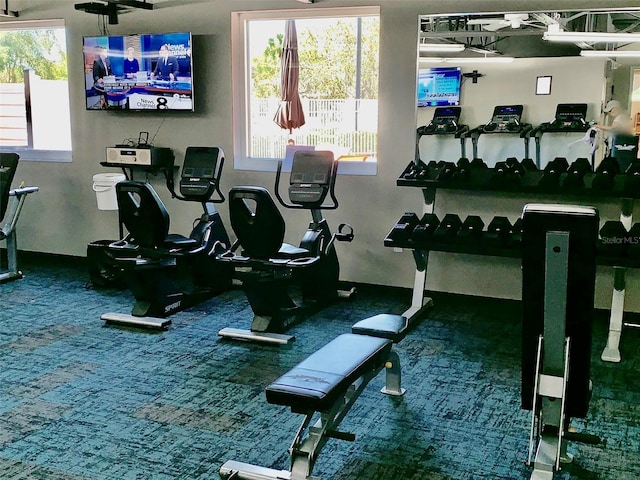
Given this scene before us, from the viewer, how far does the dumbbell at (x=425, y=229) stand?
4594 millimetres

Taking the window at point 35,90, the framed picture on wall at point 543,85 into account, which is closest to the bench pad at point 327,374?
the framed picture on wall at point 543,85

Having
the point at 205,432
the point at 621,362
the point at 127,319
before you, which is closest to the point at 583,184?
the point at 621,362

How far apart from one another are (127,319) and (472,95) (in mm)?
3006

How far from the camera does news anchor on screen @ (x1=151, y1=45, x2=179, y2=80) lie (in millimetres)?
5758

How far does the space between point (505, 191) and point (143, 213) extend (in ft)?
8.11

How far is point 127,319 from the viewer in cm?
473

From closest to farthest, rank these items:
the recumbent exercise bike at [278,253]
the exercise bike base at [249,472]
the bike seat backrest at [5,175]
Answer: the exercise bike base at [249,472] < the recumbent exercise bike at [278,253] < the bike seat backrest at [5,175]

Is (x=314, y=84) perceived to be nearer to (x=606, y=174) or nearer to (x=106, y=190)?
(x=106, y=190)

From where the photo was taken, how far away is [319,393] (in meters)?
2.41

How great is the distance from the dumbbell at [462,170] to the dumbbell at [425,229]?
0.33 meters

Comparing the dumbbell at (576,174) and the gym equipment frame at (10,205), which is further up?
the dumbbell at (576,174)

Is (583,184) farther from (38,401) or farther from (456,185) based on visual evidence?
(38,401)

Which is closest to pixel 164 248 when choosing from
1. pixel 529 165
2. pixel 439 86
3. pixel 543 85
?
pixel 439 86

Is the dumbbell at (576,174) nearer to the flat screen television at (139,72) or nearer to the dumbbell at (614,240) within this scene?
the dumbbell at (614,240)
